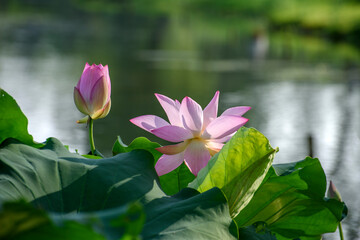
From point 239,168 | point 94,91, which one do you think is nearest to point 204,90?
point 94,91

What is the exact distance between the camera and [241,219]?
750 millimetres

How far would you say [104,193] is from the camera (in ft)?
1.99

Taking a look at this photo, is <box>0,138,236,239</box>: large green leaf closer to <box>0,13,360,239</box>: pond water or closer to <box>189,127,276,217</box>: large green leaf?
<box>189,127,276,217</box>: large green leaf

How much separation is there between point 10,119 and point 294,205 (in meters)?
0.37

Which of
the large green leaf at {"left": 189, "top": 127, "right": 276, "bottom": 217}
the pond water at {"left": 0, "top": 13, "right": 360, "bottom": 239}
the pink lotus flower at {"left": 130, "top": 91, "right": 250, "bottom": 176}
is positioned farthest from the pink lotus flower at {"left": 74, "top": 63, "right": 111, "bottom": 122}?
the pond water at {"left": 0, "top": 13, "right": 360, "bottom": 239}

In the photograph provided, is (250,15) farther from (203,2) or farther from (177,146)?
(177,146)

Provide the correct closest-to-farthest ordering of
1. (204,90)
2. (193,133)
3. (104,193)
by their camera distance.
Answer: (104,193) < (193,133) < (204,90)

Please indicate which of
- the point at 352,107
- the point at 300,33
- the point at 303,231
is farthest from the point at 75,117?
the point at 300,33

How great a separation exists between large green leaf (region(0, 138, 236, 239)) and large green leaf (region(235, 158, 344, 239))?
0.14 m

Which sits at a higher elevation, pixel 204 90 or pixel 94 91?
pixel 94 91

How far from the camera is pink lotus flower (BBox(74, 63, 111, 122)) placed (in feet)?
2.56

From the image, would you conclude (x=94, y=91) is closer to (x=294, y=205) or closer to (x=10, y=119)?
(x=10, y=119)

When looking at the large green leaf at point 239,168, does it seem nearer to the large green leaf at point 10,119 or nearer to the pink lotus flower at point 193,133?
the pink lotus flower at point 193,133

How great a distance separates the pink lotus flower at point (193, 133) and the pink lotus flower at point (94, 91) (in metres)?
0.08
